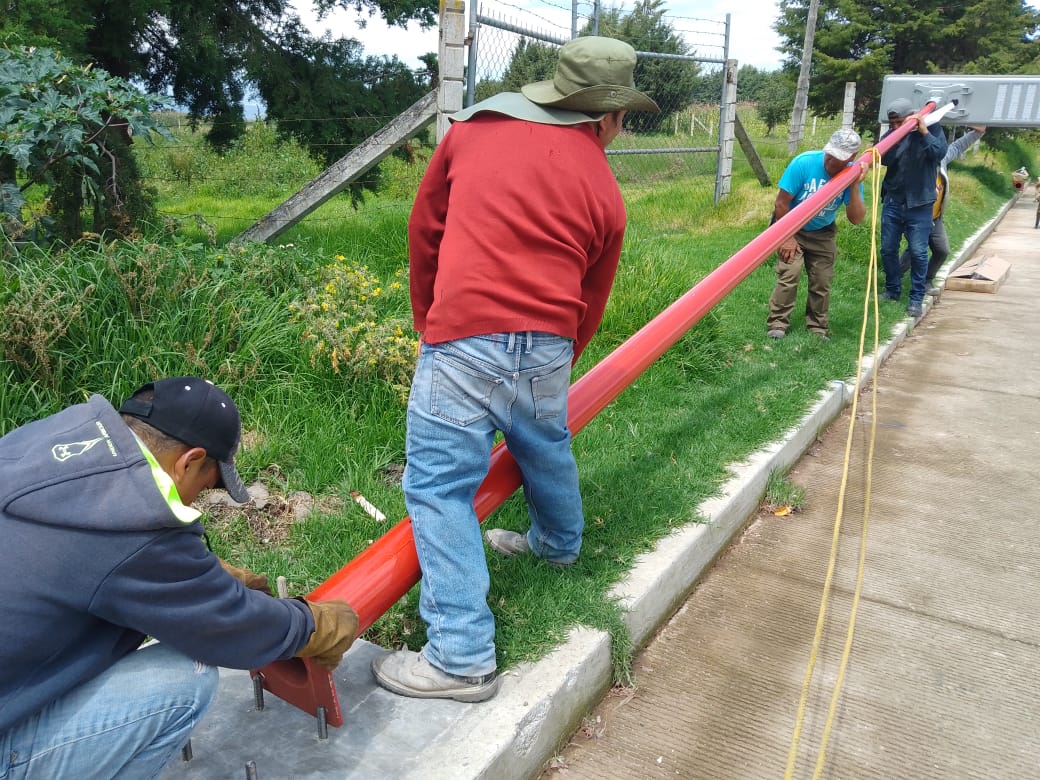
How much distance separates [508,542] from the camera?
3.07 metres

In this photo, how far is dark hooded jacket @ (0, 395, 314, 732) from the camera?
1.57 m

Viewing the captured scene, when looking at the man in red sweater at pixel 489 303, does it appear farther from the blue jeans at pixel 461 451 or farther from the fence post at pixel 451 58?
the fence post at pixel 451 58

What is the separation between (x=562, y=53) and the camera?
7.80 feet

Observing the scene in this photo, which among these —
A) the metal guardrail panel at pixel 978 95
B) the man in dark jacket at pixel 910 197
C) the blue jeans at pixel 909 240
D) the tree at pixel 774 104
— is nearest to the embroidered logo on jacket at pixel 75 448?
the man in dark jacket at pixel 910 197

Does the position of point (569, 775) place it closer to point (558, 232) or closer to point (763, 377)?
point (558, 232)

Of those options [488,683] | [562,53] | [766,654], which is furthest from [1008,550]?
[562,53]

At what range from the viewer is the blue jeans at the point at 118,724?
171 cm

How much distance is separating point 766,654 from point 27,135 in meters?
3.78

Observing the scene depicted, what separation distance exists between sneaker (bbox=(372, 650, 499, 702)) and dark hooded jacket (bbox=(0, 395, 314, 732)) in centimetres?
72

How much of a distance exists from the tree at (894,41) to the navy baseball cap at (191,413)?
86.6 ft

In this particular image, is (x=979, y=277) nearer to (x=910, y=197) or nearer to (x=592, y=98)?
(x=910, y=197)

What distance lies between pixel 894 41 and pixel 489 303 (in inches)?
1115

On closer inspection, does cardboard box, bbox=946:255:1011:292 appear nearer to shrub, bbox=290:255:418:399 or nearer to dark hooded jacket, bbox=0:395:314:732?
shrub, bbox=290:255:418:399

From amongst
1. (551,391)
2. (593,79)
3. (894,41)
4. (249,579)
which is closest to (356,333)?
(551,391)
